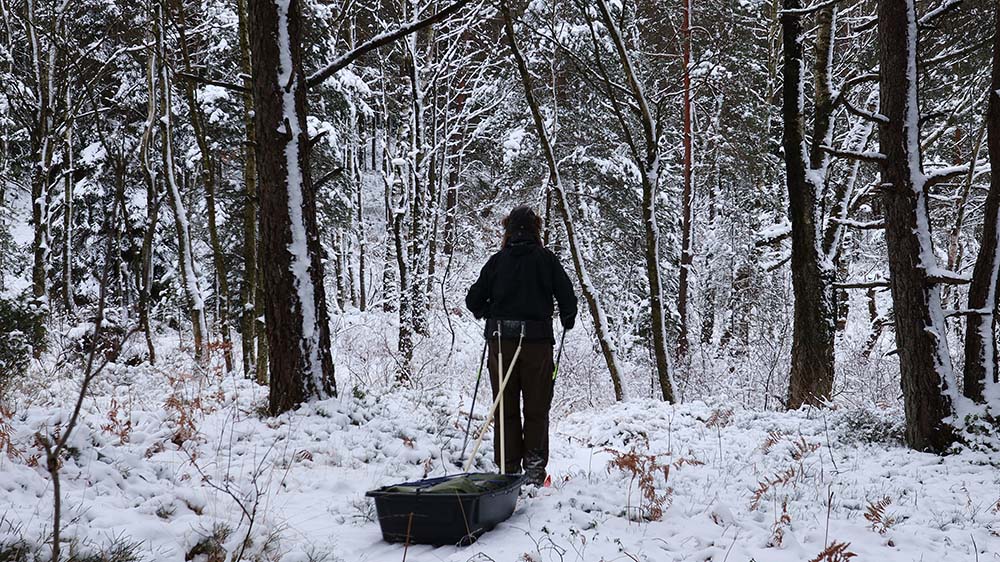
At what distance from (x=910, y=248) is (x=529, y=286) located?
384cm

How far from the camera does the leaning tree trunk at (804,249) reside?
9.02 meters

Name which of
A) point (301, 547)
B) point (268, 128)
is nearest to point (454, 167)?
point (268, 128)

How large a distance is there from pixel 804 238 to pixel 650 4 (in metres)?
9.73

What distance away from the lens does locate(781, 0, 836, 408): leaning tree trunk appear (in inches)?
355

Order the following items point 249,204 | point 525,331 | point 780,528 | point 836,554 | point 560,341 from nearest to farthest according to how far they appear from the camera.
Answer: point 836,554, point 780,528, point 525,331, point 249,204, point 560,341

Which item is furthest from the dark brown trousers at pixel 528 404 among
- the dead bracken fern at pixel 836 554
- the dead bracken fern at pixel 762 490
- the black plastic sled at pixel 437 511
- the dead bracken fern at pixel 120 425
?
the dead bracken fern at pixel 120 425

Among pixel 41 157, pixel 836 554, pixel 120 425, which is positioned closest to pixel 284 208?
pixel 120 425

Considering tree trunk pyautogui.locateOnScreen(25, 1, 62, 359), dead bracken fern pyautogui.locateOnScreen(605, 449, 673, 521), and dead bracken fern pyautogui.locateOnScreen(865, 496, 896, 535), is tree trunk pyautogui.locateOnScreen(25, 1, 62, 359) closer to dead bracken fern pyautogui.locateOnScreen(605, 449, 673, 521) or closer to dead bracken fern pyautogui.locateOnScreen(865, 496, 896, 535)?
dead bracken fern pyautogui.locateOnScreen(605, 449, 673, 521)

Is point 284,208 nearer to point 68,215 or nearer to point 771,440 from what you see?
point 771,440

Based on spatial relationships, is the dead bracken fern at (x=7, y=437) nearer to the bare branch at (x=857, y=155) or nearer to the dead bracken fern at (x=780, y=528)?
the dead bracken fern at (x=780, y=528)

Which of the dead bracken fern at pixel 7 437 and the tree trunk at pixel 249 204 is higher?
the tree trunk at pixel 249 204

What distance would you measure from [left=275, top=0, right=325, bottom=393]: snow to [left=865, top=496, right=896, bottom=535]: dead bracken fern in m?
4.89

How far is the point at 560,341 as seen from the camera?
10.8 meters

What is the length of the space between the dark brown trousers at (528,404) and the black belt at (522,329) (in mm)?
46
